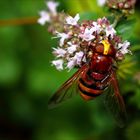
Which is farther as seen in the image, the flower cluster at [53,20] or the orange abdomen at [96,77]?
the flower cluster at [53,20]

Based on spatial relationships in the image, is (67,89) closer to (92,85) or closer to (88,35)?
(92,85)

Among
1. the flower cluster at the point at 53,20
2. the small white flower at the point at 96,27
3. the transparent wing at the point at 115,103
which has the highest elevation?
the flower cluster at the point at 53,20

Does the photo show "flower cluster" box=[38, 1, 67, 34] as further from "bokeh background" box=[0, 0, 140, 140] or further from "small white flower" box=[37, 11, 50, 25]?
"bokeh background" box=[0, 0, 140, 140]

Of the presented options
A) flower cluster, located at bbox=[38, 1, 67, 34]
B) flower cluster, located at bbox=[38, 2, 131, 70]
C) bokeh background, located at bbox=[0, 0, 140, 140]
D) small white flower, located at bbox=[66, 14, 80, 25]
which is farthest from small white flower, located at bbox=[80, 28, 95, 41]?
bokeh background, located at bbox=[0, 0, 140, 140]

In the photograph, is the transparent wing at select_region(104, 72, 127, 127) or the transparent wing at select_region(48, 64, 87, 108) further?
the transparent wing at select_region(48, 64, 87, 108)

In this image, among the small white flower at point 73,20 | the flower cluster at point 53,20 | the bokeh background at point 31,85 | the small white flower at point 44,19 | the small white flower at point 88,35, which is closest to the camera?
the small white flower at point 88,35

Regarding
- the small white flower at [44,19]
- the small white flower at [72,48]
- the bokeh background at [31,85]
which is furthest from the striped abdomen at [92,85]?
the bokeh background at [31,85]

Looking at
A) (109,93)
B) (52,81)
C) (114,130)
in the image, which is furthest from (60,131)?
→ (109,93)

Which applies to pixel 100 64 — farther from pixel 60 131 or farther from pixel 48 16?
pixel 60 131

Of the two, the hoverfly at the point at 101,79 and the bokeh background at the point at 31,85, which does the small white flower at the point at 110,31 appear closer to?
the hoverfly at the point at 101,79
